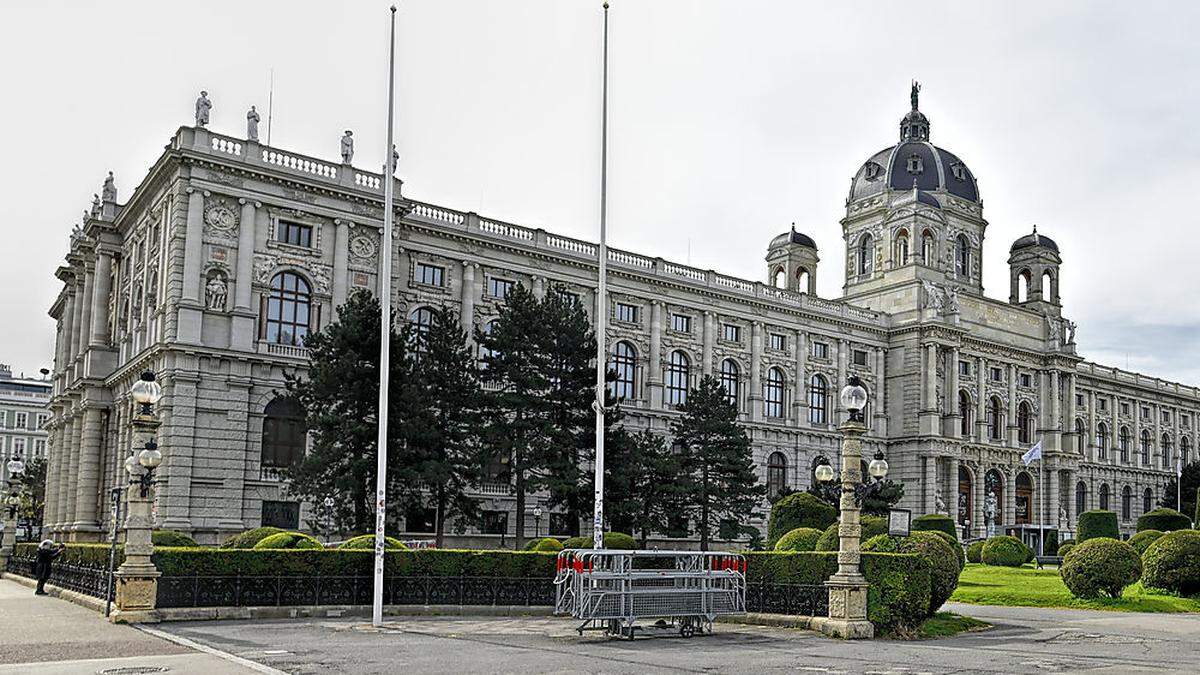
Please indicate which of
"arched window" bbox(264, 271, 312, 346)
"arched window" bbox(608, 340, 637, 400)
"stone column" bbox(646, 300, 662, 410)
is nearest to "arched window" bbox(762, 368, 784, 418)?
"stone column" bbox(646, 300, 662, 410)

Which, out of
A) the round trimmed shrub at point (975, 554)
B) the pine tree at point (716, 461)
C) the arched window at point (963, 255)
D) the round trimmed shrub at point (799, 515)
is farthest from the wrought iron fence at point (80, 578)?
the arched window at point (963, 255)

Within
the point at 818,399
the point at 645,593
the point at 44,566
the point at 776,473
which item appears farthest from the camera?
the point at 818,399

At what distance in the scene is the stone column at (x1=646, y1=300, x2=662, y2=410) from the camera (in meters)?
71.6

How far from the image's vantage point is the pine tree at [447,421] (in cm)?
4475

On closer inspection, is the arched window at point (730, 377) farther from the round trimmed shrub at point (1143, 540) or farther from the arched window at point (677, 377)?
the round trimmed shrub at point (1143, 540)

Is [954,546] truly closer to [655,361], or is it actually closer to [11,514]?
[655,361]

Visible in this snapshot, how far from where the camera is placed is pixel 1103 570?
108ft

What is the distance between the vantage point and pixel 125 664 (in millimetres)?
17344

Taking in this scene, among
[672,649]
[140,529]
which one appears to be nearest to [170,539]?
[140,529]

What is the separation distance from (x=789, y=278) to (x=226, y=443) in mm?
54350

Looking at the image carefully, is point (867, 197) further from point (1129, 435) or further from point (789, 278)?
point (1129, 435)

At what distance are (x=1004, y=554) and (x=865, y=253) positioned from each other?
42.6m

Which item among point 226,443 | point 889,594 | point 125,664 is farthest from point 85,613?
point 226,443

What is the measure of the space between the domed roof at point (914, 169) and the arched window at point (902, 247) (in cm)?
421
